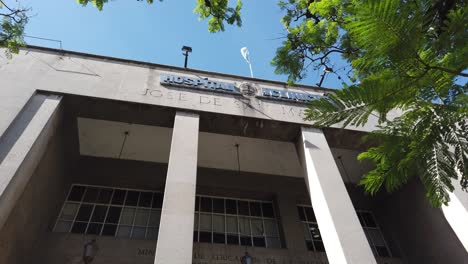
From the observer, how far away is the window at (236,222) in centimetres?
1034

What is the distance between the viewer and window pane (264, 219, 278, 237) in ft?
35.6

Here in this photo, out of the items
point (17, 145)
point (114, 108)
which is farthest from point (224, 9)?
point (17, 145)

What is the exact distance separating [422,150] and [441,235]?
9278 mm

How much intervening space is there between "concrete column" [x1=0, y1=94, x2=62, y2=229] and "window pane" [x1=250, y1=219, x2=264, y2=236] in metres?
7.24

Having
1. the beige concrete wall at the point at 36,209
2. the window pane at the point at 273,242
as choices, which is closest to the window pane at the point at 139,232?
the beige concrete wall at the point at 36,209

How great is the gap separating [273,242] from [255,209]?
61.6 inches

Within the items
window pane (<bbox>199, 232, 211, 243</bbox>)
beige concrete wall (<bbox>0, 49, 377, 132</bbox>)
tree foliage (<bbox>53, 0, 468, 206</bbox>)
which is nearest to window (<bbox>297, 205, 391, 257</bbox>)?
window pane (<bbox>199, 232, 211, 243</bbox>)

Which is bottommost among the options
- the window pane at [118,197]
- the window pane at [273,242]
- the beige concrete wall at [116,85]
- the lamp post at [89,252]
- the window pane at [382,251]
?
the lamp post at [89,252]

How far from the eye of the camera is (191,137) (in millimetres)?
8188

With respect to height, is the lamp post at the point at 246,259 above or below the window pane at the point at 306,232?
below

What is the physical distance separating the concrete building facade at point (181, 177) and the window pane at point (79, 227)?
41 mm

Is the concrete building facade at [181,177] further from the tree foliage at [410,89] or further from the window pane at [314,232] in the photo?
the tree foliage at [410,89]

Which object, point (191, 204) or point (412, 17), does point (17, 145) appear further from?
point (412, 17)

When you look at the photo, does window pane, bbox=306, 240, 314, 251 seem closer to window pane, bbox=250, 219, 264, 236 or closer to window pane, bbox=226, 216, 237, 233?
window pane, bbox=250, 219, 264, 236
